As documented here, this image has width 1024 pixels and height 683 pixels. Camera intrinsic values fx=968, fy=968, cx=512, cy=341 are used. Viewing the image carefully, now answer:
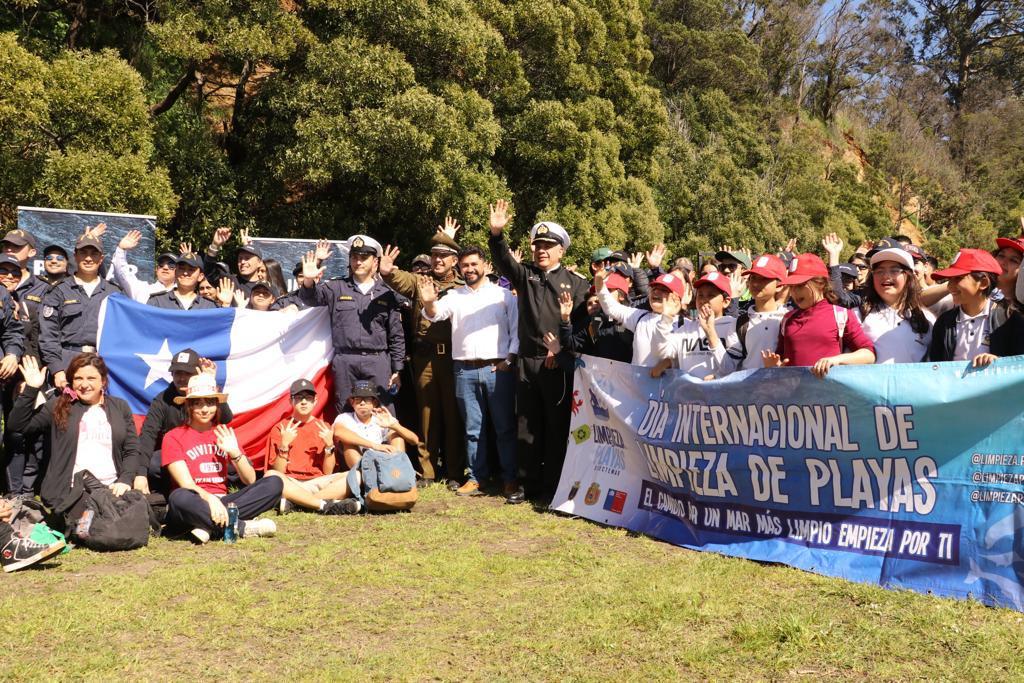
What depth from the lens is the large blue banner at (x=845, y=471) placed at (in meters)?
5.53

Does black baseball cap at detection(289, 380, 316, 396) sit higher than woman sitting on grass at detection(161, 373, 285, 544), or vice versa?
black baseball cap at detection(289, 380, 316, 396)

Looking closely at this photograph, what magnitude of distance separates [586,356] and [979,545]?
3748 millimetres

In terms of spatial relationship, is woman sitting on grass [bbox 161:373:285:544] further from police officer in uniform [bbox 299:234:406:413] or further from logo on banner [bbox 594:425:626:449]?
logo on banner [bbox 594:425:626:449]

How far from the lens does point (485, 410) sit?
30.1 feet

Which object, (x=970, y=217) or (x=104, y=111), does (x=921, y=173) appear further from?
(x=104, y=111)

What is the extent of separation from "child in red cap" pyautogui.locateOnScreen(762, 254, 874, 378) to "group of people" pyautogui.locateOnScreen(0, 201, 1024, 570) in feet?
0.05

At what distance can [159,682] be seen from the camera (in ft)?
15.3

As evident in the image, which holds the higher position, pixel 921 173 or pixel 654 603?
pixel 921 173

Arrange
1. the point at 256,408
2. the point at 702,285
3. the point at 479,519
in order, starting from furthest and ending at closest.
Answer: the point at 256,408 → the point at 479,519 → the point at 702,285

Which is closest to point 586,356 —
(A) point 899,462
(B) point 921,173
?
(A) point 899,462

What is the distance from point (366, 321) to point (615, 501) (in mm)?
3116

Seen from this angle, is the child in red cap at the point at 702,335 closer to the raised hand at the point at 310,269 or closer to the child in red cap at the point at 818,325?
the child in red cap at the point at 818,325

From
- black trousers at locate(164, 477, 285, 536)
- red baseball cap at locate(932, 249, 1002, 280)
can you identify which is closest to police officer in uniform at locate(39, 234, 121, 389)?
black trousers at locate(164, 477, 285, 536)

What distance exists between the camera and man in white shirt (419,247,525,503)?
9039 millimetres
